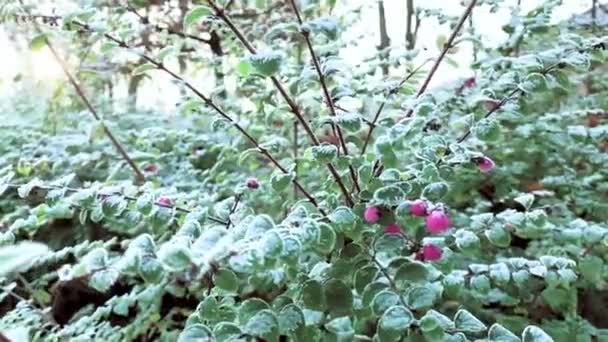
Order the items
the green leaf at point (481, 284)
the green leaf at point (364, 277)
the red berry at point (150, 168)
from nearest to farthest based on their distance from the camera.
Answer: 1. the green leaf at point (364, 277)
2. the green leaf at point (481, 284)
3. the red berry at point (150, 168)

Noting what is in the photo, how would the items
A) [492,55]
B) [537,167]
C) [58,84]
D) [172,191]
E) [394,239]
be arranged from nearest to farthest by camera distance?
[394,239] → [172,191] → [492,55] → [537,167] → [58,84]

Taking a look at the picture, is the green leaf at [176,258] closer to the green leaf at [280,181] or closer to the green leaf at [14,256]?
the green leaf at [14,256]

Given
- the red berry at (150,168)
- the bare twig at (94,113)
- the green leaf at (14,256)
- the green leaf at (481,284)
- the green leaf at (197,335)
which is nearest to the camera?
the green leaf at (14,256)

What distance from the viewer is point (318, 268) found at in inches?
29.0

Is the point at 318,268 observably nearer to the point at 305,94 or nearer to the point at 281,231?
the point at 281,231

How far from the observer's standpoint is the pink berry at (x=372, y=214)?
2.32 feet

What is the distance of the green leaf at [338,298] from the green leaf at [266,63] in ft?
0.80

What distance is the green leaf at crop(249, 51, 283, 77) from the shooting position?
0.63 meters

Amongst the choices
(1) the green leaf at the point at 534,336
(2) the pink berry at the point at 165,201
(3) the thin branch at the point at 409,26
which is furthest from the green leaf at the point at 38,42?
(3) the thin branch at the point at 409,26

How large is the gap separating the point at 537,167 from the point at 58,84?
1261 mm

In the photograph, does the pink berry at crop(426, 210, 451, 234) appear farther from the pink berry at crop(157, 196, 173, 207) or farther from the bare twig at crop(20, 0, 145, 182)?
the bare twig at crop(20, 0, 145, 182)

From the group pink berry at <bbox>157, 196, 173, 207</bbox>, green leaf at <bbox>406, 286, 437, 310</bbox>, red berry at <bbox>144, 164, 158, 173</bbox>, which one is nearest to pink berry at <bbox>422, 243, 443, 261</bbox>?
green leaf at <bbox>406, 286, 437, 310</bbox>

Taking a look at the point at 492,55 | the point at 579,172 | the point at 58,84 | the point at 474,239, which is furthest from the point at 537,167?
the point at 58,84

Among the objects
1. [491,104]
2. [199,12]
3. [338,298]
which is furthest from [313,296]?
[491,104]
